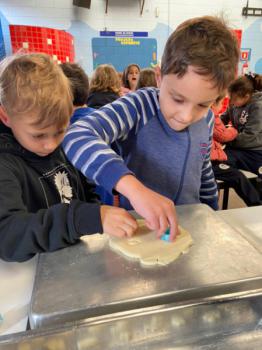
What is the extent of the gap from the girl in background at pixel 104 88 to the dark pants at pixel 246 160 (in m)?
0.99

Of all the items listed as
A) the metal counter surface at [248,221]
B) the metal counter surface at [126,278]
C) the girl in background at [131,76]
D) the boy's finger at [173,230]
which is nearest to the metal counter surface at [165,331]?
the metal counter surface at [126,278]

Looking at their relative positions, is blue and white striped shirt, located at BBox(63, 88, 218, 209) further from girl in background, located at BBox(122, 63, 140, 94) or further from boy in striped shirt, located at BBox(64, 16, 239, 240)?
girl in background, located at BBox(122, 63, 140, 94)

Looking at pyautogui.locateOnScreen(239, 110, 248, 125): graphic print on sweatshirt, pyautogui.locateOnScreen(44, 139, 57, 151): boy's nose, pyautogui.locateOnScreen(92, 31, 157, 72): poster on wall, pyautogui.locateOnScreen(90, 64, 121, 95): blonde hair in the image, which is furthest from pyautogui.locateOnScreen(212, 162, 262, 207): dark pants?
pyautogui.locateOnScreen(92, 31, 157, 72): poster on wall

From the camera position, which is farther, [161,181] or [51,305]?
[161,181]

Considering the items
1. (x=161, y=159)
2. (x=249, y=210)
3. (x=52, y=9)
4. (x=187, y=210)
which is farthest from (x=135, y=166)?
(x=52, y=9)

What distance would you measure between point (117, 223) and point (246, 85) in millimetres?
2006

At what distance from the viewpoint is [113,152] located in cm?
57

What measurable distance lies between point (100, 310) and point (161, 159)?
471mm

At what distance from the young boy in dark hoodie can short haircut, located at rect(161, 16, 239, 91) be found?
292 millimetres

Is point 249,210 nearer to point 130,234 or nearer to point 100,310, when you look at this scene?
point 130,234

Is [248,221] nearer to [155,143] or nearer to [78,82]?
[155,143]

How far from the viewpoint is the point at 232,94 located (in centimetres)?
227

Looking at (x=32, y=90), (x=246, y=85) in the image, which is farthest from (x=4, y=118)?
(x=246, y=85)

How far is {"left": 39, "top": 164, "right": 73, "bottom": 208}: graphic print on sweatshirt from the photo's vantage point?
2.59ft
